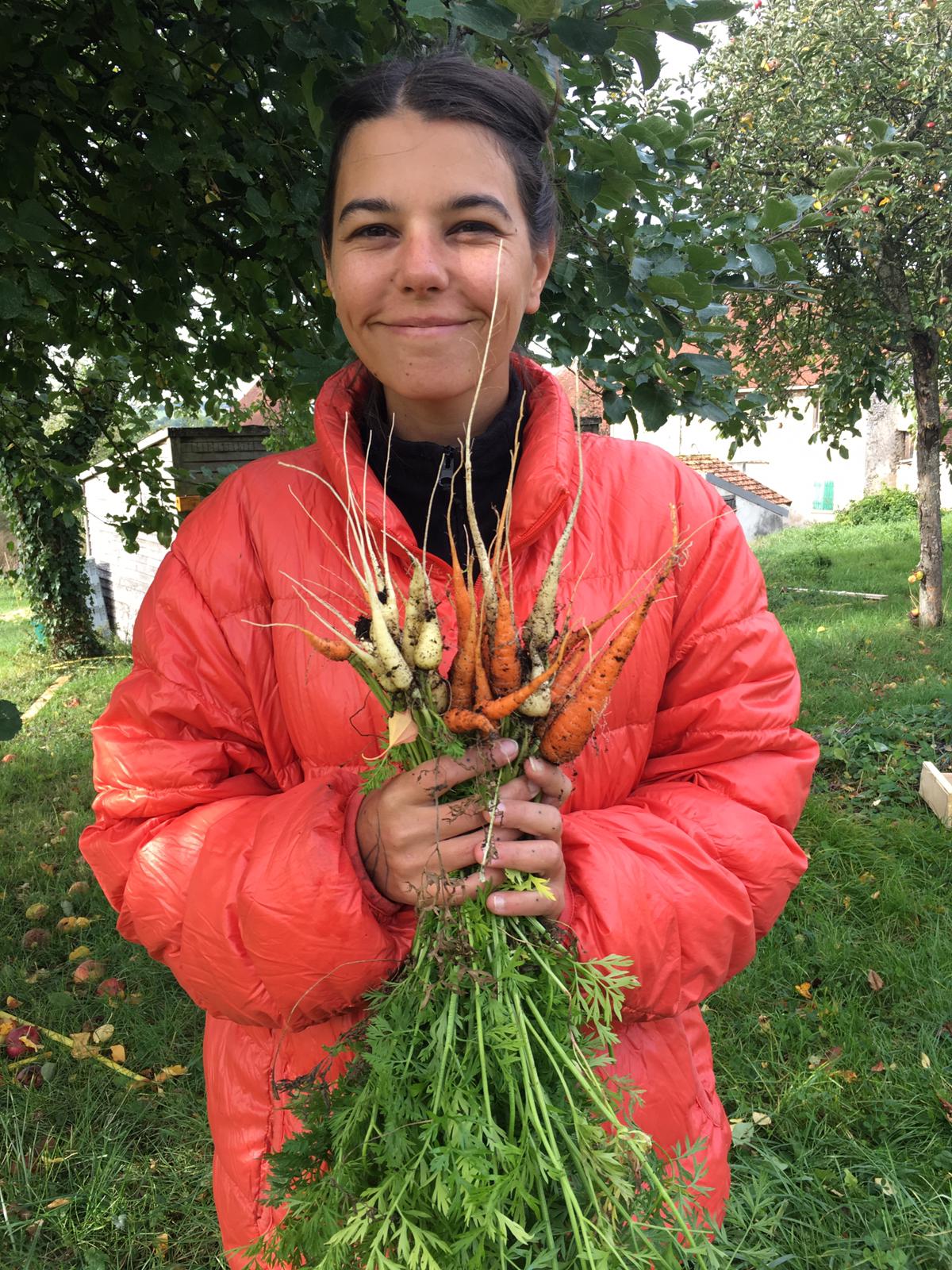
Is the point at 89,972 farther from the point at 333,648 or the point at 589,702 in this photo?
the point at 589,702

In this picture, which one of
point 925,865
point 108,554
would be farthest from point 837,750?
point 108,554

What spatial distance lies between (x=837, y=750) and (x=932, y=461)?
5.30m

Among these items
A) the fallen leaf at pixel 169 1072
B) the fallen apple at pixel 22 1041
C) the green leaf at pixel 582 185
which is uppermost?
the green leaf at pixel 582 185

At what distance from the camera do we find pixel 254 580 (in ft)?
4.94

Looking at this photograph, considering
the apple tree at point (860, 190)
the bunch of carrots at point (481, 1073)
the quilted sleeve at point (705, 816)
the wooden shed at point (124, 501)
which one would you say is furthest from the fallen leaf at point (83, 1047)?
the apple tree at point (860, 190)

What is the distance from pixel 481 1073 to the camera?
3.77 feet

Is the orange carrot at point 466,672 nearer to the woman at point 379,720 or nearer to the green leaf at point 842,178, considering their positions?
the woman at point 379,720

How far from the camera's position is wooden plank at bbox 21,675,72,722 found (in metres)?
8.78

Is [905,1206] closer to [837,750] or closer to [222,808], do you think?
[222,808]

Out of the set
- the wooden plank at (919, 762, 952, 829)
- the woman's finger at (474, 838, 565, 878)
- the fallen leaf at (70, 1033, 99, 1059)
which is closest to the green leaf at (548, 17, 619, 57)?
the woman's finger at (474, 838, 565, 878)

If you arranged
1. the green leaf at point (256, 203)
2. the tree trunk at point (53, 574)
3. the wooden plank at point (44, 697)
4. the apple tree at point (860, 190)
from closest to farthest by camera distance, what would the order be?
the green leaf at point (256, 203) < the apple tree at point (860, 190) < the wooden plank at point (44, 697) < the tree trunk at point (53, 574)

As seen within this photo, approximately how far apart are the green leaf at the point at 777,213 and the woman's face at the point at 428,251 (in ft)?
A: 3.74

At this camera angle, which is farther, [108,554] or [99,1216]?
[108,554]

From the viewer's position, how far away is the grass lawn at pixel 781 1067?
2.70 meters
